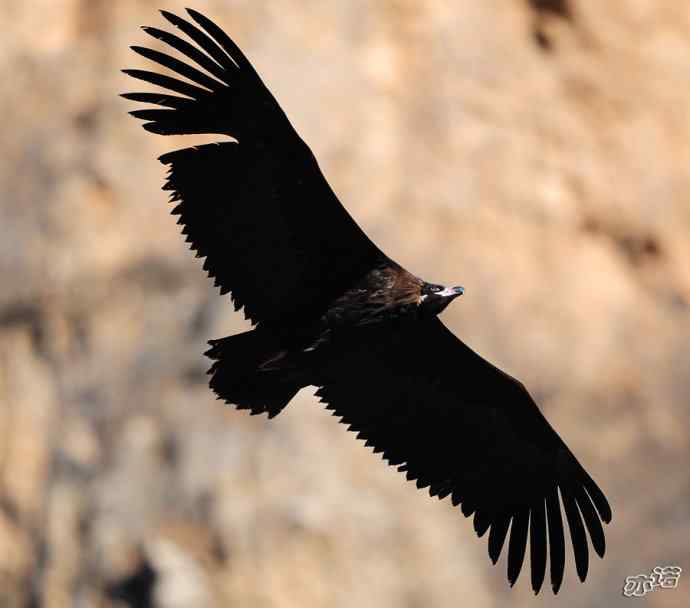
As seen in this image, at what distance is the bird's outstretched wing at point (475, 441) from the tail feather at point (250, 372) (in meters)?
0.36

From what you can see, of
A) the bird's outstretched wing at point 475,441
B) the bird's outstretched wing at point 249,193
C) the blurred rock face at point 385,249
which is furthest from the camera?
the blurred rock face at point 385,249

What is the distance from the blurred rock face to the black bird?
178 centimetres

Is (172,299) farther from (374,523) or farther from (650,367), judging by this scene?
(650,367)

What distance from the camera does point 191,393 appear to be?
11.1 metres

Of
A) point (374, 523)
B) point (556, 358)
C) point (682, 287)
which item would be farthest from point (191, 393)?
point (682, 287)

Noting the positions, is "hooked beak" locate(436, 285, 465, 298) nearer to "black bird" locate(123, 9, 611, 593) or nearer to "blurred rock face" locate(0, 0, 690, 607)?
"black bird" locate(123, 9, 611, 593)

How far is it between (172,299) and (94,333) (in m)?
0.58

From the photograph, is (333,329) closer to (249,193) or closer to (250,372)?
(250,372)

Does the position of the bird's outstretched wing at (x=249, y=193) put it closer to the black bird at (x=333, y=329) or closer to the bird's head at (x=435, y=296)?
the black bird at (x=333, y=329)

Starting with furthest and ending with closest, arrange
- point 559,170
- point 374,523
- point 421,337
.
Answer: point 559,170 → point 374,523 → point 421,337

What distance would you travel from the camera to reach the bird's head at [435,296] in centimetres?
823

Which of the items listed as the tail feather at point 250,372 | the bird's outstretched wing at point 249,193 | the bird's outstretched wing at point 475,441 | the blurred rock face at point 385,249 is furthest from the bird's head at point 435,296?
the blurred rock face at point 385,249
